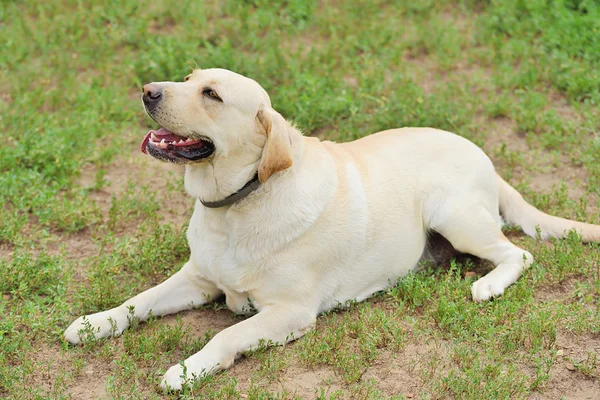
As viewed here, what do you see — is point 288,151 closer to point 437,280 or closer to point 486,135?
point 437,280

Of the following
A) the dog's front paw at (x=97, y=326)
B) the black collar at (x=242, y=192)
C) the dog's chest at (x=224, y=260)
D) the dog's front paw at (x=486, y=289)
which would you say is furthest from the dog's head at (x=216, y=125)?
the dog's front paw at (x=486, y=289)

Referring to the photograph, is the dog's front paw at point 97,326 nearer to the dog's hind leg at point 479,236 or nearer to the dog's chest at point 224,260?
the dog's chest at point 224,260

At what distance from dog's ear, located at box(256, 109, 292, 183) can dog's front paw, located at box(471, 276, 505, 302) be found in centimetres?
139

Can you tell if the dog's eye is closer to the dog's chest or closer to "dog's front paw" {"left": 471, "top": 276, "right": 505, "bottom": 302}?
the dog's chest

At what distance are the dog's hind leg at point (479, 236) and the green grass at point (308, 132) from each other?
0.44 ft

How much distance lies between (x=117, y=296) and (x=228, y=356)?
973 millimetres

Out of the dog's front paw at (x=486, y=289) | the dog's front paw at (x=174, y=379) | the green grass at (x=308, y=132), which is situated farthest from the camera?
the dog's front paw at (x=486, y=289)

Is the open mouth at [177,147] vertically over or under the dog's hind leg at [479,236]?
over

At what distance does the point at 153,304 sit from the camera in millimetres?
4711

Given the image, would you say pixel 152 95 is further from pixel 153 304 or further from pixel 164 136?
pixel 153 304

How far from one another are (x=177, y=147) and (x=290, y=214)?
71cm

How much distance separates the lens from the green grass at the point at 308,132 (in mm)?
4211

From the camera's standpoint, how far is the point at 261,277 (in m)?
4.46

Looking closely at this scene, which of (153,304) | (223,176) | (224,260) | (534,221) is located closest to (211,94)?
(223,176)
